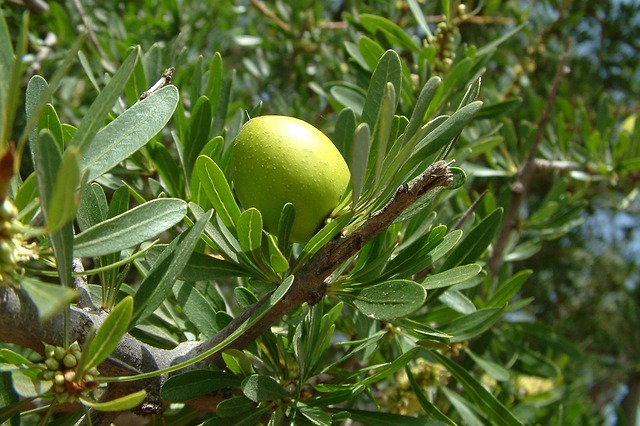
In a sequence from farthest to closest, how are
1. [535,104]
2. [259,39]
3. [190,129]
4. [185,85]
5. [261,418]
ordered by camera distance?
[259,39]
[535,104]
[185,85]
[190,129]
[261,418]

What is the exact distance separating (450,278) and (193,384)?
0.32 meters

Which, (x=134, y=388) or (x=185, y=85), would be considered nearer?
(x=134, y=388)

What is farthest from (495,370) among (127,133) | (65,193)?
(65,193)

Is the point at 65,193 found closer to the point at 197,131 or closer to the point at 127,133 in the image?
the point at 127,133

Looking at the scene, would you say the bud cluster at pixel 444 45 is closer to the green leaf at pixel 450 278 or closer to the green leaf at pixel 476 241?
the green leaf at pixel 476 241

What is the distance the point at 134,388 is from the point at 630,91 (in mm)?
2308

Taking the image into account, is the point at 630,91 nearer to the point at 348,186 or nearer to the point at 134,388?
the point at 348,186

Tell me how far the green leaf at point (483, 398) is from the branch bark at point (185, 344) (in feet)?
0.86

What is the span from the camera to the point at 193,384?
771mm

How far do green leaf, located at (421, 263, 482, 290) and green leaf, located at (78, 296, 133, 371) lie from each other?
0.35 meters

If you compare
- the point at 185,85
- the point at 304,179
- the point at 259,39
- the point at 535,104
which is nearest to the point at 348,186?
the point at 304,179

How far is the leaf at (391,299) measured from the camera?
0.71 metres

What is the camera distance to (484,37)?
246 centimetres

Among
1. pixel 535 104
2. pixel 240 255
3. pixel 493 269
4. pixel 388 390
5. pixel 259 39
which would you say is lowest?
pixel 388 390
